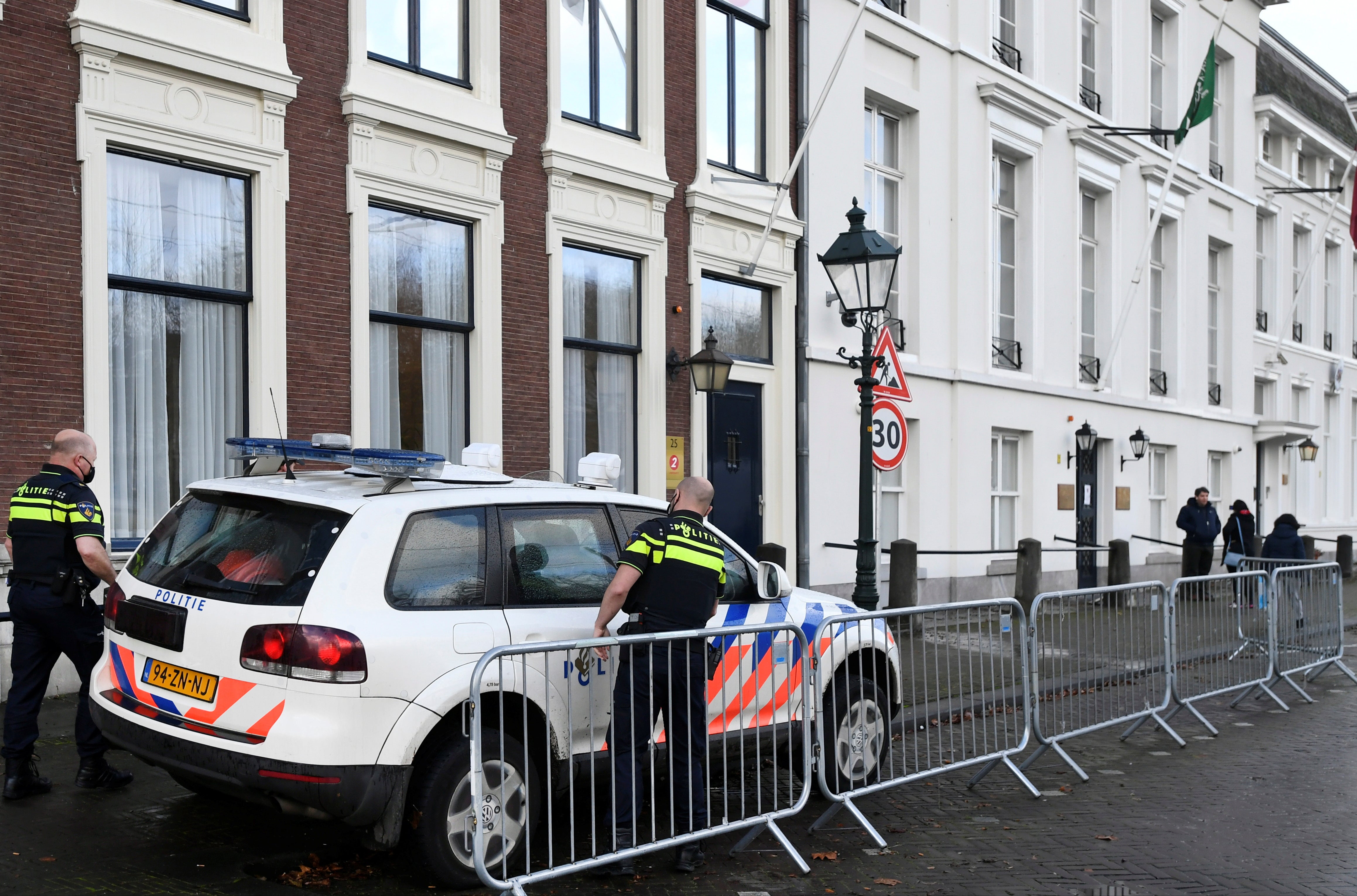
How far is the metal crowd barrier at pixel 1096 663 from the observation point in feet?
26.3

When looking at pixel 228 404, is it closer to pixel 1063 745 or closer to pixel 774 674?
pixel 774 674

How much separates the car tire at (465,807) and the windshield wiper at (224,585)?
1.00 meters

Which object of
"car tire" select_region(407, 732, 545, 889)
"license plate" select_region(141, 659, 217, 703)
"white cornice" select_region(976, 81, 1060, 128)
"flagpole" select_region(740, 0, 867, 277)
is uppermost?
"white cornice" select_region(976, 81, 1060, 128)

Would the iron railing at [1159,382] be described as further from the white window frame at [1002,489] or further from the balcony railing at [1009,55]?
the balcony railing at [1009,55]

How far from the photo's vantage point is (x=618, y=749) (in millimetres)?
5766

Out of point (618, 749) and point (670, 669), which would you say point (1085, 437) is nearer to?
point (670, 669)

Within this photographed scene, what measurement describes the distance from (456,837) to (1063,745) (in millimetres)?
5486

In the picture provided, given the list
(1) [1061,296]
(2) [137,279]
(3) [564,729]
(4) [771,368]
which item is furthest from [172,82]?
(1) [1061,296]

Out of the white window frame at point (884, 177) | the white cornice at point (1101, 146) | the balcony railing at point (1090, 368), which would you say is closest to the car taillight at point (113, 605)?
the white window frame at point (884, 177)

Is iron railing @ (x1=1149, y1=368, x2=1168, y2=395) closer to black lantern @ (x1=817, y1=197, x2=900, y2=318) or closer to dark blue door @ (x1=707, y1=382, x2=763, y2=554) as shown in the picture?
dark blue door @ (x1=707, y1=382, x2=763, y2=554)

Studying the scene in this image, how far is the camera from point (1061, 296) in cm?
2183

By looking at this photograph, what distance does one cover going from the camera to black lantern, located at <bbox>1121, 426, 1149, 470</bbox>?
2306 cm

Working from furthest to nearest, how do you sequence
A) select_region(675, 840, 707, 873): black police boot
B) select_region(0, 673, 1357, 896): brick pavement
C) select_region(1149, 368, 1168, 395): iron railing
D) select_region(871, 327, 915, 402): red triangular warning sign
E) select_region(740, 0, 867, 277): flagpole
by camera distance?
select_region(1149, 368, 1168, 395): iron railing, select_region(740, 0, 867, 277): flagpole, select_region(871, 327, 915, 402): red triangular warning sign, select_region(675, 840, 707, 873): black police boot, select_region(0, 673, 1357, 896): brick pavement

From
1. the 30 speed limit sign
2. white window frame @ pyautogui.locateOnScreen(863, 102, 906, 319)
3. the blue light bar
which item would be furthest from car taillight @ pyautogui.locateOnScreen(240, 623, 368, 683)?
white window frame @ pyautogui.locateOnScreen(863, 102, 906, 319)
